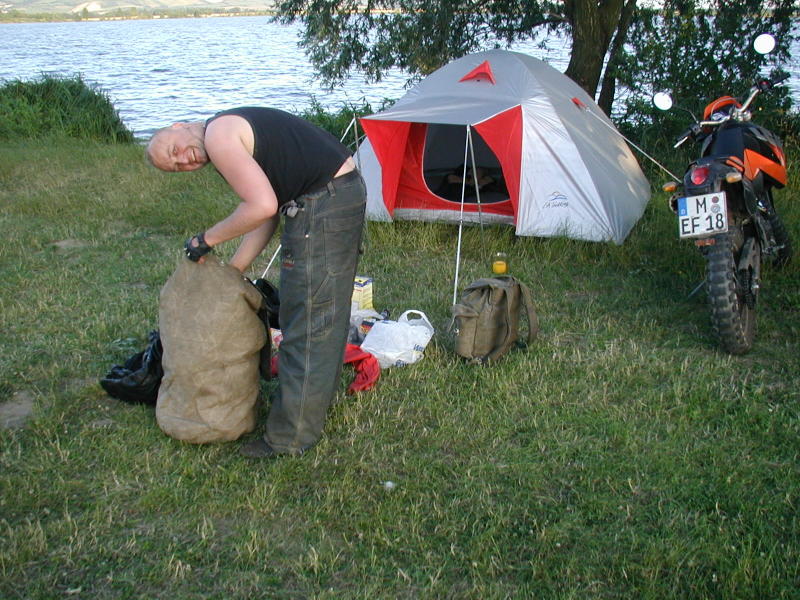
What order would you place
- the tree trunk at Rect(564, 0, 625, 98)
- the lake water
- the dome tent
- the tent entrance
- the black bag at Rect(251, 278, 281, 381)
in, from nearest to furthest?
the black bag at Rect(251, 278, 281, 381)
the dome tent
the tent entrance
the tree trunk at Rect(564, 0, 625, 98)
the lake water

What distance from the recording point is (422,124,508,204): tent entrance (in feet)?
23.6

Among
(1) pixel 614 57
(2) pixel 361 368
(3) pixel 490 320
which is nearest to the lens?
(2) pixel 361 368

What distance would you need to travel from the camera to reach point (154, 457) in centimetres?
346

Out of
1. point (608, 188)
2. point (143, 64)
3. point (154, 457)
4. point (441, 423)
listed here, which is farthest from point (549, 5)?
point (143, 64)

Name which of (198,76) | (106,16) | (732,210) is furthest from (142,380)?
(106,16)

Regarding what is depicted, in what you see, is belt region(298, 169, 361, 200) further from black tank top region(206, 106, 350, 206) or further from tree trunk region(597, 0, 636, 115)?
tree trunk region(597, 0, 636, 115)

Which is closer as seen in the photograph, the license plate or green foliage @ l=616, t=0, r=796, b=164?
the license plate

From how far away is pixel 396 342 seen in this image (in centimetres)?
438

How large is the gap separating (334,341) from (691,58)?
23.3 ft

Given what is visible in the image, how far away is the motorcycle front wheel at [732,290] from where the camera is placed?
422cm

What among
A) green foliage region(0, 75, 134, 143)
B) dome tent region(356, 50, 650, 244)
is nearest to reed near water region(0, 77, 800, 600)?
dome tent region(356, 50, 650, 244)

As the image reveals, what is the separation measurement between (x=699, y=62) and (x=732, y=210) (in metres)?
5.13

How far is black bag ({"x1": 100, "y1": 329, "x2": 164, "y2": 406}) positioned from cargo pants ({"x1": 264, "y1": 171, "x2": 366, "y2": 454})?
0.70m

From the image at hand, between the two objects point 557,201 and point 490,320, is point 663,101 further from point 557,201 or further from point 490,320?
point 490,320
